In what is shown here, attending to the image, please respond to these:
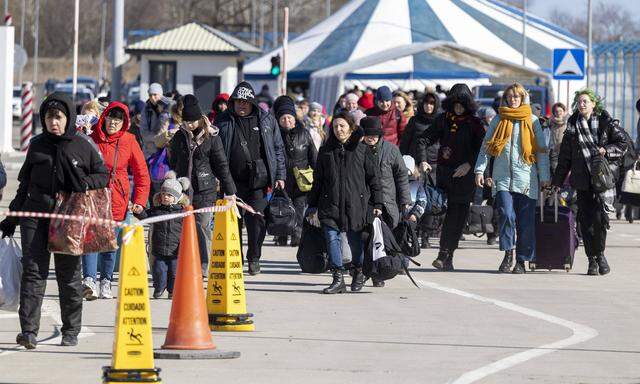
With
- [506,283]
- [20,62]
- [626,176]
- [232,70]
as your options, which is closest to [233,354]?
[506,283]

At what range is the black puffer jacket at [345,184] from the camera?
13.6 meters

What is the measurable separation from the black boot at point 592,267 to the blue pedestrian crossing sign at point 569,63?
1394 centimetres

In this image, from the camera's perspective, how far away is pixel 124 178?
1295cm

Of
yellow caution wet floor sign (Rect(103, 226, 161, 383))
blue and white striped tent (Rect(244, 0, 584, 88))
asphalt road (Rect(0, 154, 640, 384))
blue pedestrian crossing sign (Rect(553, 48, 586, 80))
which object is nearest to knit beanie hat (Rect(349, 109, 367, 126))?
asphalt road (Rect(0, 154, 640, 384))

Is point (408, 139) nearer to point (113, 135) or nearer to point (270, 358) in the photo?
point (113, 135)

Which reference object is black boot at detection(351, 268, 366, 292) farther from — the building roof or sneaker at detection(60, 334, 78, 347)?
the building roof

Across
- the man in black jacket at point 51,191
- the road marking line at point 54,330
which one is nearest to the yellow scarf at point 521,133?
the road marking line at point 54,330

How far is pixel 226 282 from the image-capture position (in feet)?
36.4

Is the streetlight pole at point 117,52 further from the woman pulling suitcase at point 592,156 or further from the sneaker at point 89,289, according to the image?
the sneaker at point 89,289

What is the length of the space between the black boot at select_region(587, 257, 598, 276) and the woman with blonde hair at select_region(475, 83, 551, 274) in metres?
0.62

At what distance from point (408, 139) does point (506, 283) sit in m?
3.54

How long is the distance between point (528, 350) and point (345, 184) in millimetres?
3593

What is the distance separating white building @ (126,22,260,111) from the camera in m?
49.6

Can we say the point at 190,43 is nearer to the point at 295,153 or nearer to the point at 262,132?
the point at 295,153
